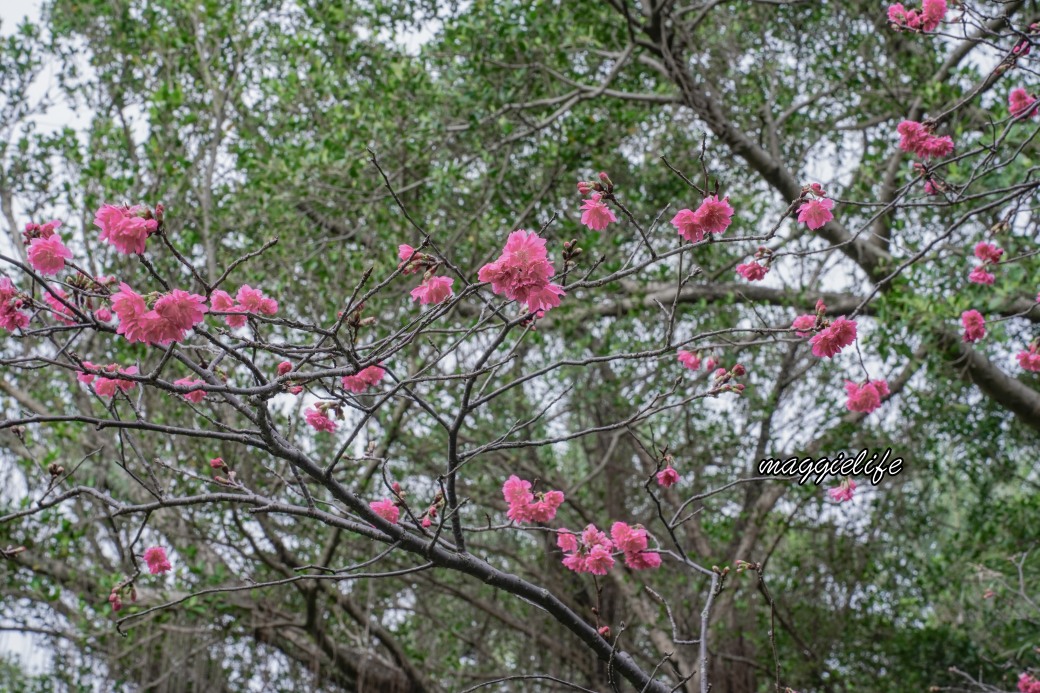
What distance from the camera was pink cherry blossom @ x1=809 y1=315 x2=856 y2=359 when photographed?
234cm

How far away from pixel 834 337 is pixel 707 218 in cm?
55

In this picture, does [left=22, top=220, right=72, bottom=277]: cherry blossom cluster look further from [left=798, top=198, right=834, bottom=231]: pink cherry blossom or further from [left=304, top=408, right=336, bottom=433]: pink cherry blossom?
[left=798, top=198, right=834, bottom=231]: pink cherry blossom

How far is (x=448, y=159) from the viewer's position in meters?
5.12

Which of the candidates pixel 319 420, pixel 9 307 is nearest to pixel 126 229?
pixel 9 307

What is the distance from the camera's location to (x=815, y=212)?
2.11m

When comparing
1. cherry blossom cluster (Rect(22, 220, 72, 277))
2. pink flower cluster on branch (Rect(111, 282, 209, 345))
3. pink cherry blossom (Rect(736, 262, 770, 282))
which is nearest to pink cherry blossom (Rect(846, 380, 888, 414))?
pink cherry blossom (Rect(736, 262, 770, 282))

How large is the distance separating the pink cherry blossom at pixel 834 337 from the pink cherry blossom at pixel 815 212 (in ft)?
1.11

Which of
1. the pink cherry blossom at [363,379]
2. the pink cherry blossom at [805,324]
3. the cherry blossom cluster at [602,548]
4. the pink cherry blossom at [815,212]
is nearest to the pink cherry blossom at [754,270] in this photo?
the pink cherry blossom at [805,324]

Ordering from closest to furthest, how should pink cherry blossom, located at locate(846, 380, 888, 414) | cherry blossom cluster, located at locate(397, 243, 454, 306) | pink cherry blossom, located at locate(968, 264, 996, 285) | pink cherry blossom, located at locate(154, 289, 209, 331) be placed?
pink cherry blossom, located at locate(154, 289, 209, 331) < cherry blossom cluster, located at locate(397, 243, 454, 306) < pink cherry blossom, located at locate(846, 380, 888, 414) < pink cherry blossom, located at locate(968, 264, 996, 285)

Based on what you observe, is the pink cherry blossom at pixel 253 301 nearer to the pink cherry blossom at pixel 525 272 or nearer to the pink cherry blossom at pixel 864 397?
the pink cherry blossom at pixel 525 272

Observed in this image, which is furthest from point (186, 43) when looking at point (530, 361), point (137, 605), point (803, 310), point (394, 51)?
point (803, 310)

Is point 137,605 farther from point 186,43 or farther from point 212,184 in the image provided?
point 186,43

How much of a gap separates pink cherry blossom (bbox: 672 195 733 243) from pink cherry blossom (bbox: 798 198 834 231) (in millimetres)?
178

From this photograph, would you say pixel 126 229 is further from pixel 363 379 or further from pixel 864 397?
pixel 864 397
